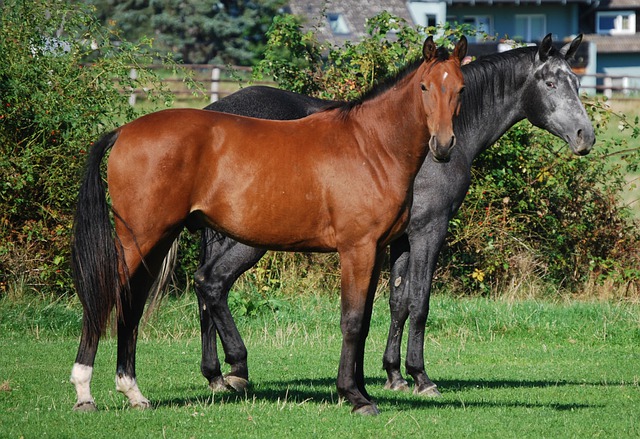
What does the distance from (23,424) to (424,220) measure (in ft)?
11.5

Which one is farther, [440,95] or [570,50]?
[570,50]

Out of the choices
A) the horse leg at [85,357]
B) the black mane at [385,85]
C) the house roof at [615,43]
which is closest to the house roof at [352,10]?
the house roof at [615,43]

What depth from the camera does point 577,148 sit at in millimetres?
7637

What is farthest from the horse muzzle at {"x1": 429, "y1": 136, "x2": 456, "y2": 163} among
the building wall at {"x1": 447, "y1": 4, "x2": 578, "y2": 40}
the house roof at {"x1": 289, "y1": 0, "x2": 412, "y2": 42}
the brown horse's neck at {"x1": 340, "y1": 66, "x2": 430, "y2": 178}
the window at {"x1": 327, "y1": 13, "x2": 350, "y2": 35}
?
the building wall at {"x1": 447, "y1": 4, "x2": 578, "y2": 40}

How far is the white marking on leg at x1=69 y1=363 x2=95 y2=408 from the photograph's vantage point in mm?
5781

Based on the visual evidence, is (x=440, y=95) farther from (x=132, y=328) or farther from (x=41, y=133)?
(x=41, y=133)

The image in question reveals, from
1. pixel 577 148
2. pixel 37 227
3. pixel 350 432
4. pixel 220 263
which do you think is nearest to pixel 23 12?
pixel 37 227

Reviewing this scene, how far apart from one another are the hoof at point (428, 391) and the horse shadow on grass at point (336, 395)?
0.06m

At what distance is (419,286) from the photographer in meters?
7.46

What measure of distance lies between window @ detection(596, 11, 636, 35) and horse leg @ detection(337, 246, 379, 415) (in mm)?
48908

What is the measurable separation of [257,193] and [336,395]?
1.81 metres

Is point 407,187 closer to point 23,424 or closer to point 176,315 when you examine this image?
point 23,424

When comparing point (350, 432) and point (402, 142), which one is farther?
point (402, 142)

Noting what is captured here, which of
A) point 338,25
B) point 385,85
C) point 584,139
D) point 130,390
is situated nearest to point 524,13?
point 338,25
